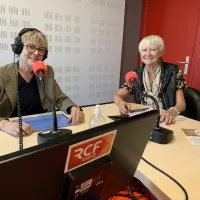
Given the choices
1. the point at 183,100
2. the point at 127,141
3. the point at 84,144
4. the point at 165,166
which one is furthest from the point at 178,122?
the point at 84,144

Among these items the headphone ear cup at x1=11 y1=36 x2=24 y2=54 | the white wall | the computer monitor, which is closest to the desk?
the computer monitor

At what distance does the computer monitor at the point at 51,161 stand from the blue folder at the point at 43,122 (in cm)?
77

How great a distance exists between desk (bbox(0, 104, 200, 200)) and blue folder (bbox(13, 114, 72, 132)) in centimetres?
7

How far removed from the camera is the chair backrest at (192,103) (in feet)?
6.11

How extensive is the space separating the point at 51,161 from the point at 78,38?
9.48 ft

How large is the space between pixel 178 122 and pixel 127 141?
1101 millimetres

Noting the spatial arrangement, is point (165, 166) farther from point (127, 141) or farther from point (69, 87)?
point (69, 87)

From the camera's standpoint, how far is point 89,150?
438mm

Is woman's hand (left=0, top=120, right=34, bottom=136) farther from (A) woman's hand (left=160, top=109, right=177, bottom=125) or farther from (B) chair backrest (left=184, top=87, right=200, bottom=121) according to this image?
(B) chair backrest (left=184, top=87, right=200, bottom=121)

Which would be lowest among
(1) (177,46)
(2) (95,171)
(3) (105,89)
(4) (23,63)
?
(3) (105,89)

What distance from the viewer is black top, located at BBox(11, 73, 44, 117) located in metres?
1.57

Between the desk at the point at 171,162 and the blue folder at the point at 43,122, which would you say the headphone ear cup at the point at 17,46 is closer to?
the blue folder at the point at 43,122

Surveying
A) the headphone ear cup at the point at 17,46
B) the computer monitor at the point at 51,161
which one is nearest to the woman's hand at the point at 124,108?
the headphone ear cup at the point at 17,46

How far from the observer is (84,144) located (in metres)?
0.41
